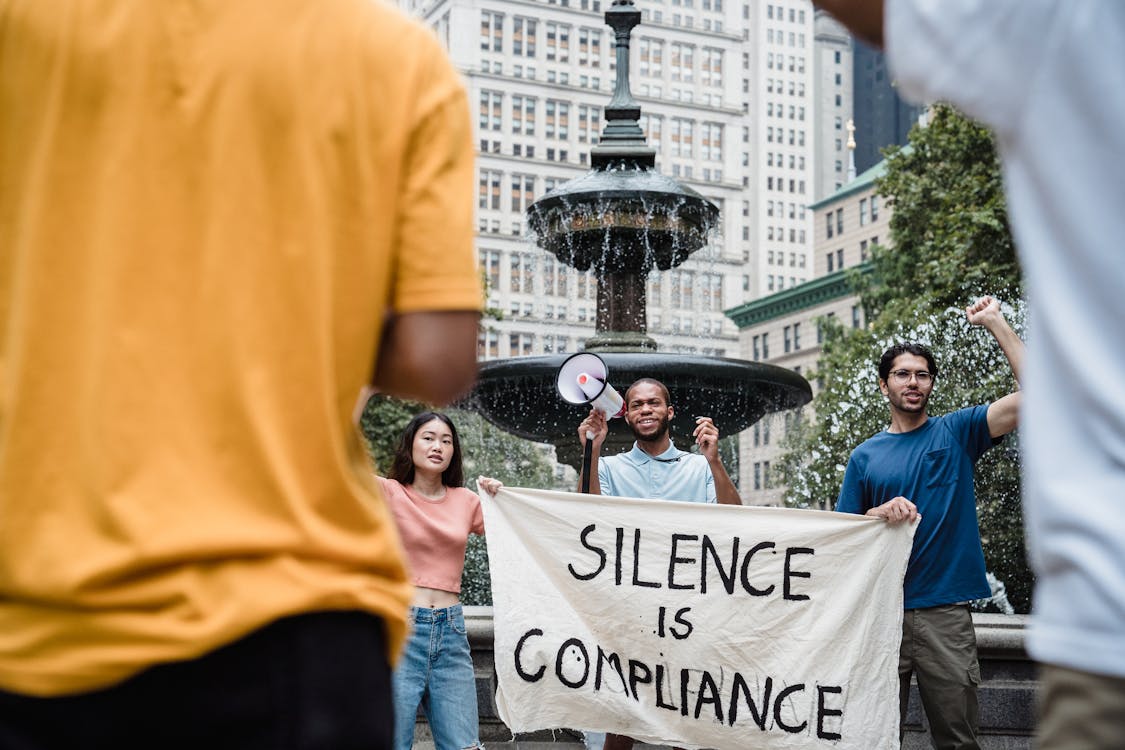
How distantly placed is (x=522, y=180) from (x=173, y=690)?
368ft

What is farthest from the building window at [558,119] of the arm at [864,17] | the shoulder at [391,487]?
the arm at [864,17]

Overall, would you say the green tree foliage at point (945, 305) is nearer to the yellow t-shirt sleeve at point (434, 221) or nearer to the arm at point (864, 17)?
the arm at point (864, 17)

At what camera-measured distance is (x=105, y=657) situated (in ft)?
5.16

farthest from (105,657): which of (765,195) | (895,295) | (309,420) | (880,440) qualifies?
(765,195)

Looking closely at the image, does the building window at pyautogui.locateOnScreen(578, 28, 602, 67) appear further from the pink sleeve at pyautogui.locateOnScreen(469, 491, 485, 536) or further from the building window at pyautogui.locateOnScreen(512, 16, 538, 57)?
the pink sleeve at pyautogui.locateOnScreen(469, 491, 485, 536)

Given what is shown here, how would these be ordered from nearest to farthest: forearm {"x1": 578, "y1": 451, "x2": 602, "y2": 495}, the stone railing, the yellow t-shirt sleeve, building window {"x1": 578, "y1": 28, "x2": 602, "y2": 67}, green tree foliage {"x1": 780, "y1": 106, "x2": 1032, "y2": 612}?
the yellow t-shirt sleeve → forearm {"x1": 578, "y1": 451, "x2": 602, "y2": 495} → the stone railing → green tree foliage {"x1": 780, "y1": 106, "x2": 1032, "y2": 612} → building window {"x1": 578, "y1": 28, "x2": 602, "y2": 67}

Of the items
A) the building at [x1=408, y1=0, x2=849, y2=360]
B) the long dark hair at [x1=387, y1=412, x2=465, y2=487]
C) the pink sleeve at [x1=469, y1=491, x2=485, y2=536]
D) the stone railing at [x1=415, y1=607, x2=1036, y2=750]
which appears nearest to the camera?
the long dark hair at [x1=387, y1=412, x2=465, y2=487]

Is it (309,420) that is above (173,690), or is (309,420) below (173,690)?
above

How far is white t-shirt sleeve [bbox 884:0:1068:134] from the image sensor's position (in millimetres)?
1642

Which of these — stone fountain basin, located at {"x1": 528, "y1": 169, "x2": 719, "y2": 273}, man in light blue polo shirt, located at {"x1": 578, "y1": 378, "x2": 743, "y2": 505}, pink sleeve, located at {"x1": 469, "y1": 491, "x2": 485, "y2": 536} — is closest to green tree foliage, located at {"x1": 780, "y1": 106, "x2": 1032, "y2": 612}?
stone fountain basin, located at {"x1": 528, "y1": 169, "x2": 719, "y2": 273}

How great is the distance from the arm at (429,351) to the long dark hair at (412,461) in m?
4.31

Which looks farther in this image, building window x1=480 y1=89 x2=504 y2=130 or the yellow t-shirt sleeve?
building window x1=480 y1=89 x2=504 y2=130

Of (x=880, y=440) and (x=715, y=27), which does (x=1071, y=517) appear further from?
(x=715, y=27)

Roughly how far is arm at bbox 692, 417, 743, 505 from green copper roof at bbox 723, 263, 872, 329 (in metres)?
76.5
